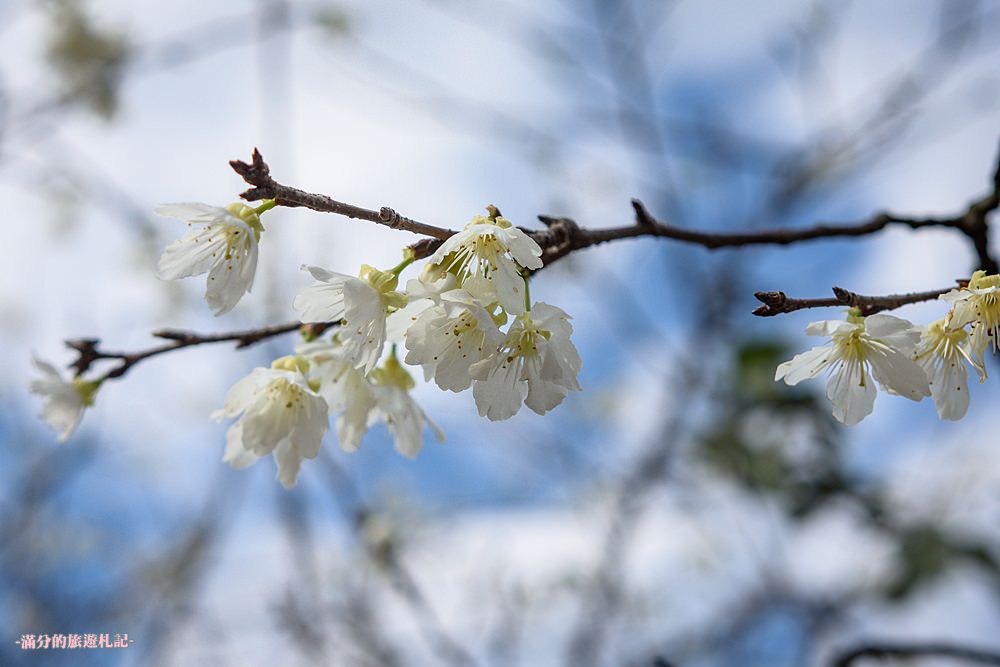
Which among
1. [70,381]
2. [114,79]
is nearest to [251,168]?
[70,381]

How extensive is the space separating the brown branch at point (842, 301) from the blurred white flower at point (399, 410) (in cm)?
53

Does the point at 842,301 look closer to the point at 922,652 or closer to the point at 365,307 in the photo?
the point at 365,307

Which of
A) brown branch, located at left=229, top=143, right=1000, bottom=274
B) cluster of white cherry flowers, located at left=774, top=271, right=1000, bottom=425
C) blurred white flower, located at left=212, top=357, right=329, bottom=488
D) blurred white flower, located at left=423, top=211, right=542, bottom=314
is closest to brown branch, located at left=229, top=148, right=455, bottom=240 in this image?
brown branch, located at left=229, top=143, right=1000, bottom=274

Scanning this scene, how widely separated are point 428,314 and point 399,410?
28 cm

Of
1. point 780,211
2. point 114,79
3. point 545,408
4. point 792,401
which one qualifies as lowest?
point 545,408

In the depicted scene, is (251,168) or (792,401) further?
(792,401)

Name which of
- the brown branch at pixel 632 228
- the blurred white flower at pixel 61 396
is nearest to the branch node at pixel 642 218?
the brown branch at pixel 632 228

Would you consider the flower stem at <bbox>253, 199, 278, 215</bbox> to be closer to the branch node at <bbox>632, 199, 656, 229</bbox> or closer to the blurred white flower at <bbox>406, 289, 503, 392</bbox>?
the blurred white flower at <bbox>406, 289, 503, 392</bbox>

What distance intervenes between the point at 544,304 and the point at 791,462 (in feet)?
11.8

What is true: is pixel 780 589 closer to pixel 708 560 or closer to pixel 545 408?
pixel 708 560

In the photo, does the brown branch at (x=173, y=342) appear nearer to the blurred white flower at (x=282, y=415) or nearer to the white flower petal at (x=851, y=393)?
the blurred white flower at (x=282, y=415)

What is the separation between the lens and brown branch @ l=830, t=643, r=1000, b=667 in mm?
1296

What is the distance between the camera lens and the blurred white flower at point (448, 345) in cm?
84

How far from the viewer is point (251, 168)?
0.68 m
